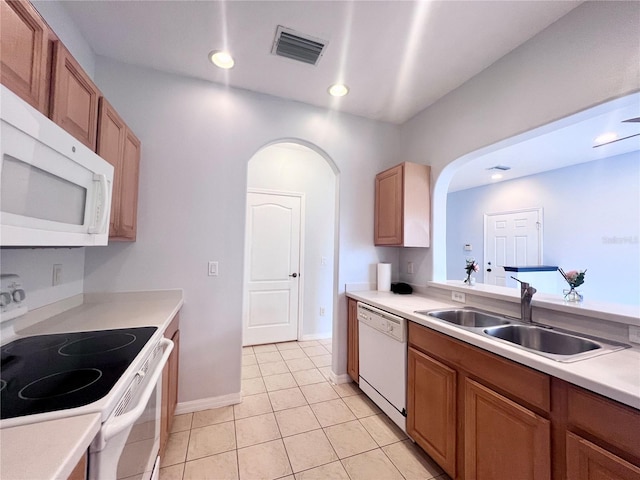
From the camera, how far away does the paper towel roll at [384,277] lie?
271cm

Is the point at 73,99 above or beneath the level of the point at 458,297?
above

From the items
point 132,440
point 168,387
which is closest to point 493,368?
point 132,440

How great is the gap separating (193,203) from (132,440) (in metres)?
1.67

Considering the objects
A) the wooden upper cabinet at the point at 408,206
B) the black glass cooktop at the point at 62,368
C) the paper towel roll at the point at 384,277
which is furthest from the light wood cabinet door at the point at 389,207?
the black glass cooktop at the point at 62,368

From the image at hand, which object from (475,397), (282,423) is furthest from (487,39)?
(282,423)

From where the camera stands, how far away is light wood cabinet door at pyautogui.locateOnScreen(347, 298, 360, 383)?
248cm

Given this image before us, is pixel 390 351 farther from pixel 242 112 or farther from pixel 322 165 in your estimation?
pixel 322 165

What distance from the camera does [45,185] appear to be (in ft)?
2.90

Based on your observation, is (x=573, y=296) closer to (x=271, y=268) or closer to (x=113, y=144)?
(x=113, y=144)

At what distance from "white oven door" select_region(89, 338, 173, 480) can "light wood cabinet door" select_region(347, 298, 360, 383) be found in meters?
1.66

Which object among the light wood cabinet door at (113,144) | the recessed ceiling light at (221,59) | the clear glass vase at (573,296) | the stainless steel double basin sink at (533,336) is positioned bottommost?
the stainless steel double basin sink at (533,336)

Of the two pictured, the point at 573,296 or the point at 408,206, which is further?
the point at 408,206

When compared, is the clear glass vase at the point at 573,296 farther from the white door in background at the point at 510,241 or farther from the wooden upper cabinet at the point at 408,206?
the white door in background at the point at 510,241

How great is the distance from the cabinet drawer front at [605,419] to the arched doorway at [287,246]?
2.91 metres
